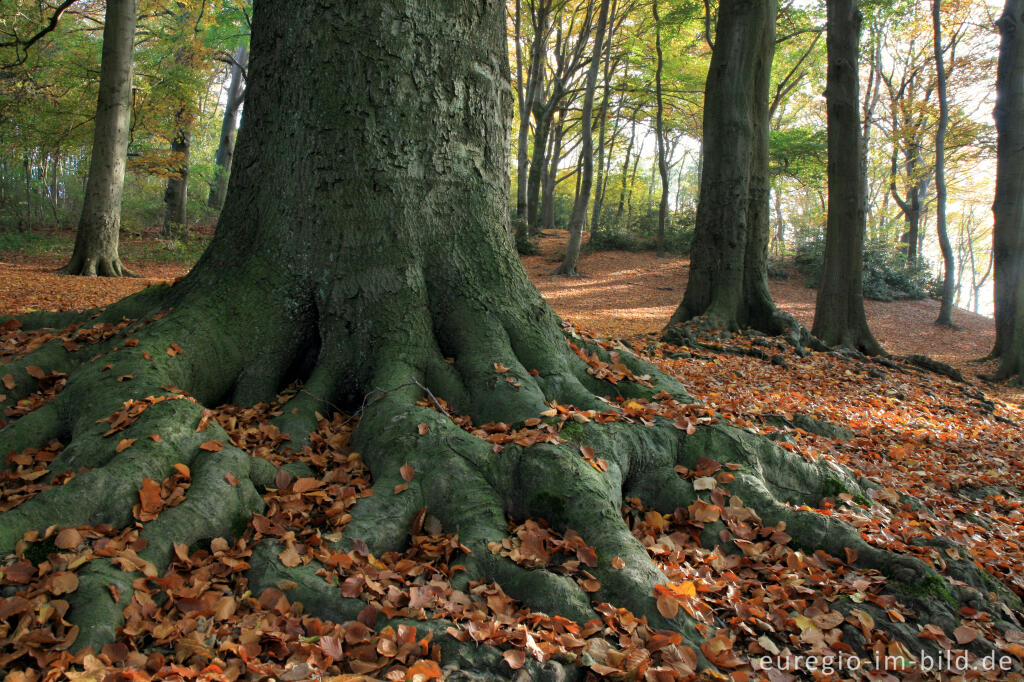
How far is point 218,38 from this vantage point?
20.1 metres

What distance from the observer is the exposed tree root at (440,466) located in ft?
8.16

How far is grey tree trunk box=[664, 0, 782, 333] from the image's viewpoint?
940 cm

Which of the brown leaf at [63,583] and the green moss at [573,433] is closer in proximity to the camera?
the brown leaf at [63,583]

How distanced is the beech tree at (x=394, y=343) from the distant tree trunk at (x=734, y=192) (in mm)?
5522

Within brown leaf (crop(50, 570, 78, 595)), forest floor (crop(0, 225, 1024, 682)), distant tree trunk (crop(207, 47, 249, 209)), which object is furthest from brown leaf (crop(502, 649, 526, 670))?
distant tree trunk (crop(207, 47, 249, 209))

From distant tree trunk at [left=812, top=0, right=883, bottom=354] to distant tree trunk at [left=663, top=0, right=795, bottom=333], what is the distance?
110 centimetres

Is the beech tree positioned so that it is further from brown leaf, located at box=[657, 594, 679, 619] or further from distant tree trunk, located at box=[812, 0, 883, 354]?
distant tree trunk, located at box=[812, 0, 883, 354]

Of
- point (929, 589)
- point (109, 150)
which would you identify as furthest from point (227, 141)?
point (929, 589)

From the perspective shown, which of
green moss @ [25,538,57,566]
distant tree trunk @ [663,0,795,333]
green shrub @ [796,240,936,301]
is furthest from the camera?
green shrub @ [796,240,936,301]

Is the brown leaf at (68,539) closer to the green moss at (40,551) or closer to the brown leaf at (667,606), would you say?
the green moss at (40,551)

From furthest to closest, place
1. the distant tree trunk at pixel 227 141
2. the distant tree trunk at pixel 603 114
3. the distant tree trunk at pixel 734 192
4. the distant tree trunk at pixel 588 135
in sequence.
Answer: the distant tree trunk at pixel 227 141 → the distant tree trunk at pixel 603 114 → the distant tree trunk at pixel 588 135 → the distant tree trunk at pixel 734 192

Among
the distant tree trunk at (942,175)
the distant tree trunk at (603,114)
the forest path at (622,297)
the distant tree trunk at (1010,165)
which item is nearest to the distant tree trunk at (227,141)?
the forest path at (622,297)

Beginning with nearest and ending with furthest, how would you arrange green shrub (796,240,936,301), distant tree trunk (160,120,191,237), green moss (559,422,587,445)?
green moss (559,422,587,445)
distant tree trunk (160,120,191,237)
green shrub (796,240,936,301)

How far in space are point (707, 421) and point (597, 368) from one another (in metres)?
0.91
